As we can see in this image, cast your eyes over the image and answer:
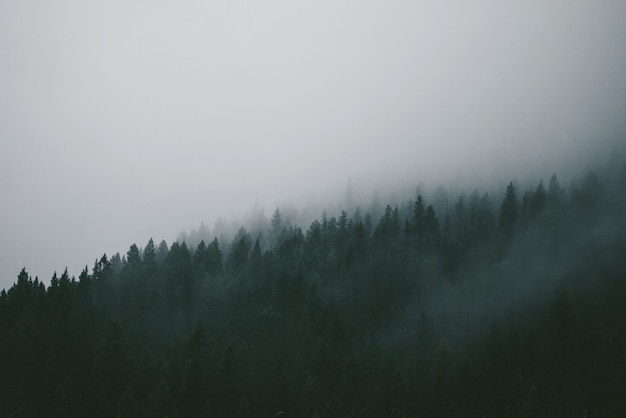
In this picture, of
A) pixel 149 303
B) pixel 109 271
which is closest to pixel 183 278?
pixel 149 303

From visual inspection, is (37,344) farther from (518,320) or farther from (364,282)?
(518,320)

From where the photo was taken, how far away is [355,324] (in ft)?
442

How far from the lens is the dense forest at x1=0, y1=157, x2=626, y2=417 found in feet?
294

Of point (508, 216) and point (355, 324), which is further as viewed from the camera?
point (508, 216)

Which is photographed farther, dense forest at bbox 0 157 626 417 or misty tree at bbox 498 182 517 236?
misty tree at bbox 498 182 517 236

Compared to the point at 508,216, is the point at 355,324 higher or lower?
lower

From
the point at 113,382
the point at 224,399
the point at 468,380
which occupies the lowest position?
the point at 468,380

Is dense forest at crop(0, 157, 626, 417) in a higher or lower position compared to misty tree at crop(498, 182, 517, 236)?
lower

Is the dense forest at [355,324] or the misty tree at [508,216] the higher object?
the misty tree at [508,216]

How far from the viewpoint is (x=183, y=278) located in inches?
5787

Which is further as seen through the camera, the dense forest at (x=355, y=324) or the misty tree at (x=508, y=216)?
the misty tree at (x=508, y=216)

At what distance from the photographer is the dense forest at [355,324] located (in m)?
89.5

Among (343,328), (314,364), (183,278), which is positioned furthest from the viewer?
(183,278)

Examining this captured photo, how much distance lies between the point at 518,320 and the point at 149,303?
96118 mm
